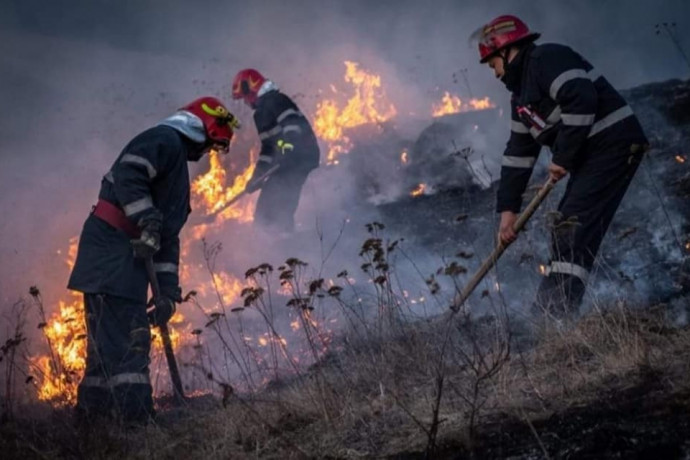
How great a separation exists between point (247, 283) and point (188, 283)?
2.91ft

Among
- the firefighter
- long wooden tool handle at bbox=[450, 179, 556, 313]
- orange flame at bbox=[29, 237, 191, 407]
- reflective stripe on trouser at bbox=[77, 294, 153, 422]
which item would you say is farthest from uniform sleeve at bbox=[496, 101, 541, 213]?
the firefighter

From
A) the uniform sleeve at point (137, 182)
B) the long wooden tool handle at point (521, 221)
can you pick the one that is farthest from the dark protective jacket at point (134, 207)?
the long wooden tool handle at point (521, 221)

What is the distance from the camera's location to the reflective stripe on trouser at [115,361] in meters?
3.80

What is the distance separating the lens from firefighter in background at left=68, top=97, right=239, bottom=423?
3840mm

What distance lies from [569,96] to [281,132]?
17.1 feet

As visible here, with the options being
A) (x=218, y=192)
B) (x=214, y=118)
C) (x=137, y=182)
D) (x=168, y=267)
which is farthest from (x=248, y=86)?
(x=137, y=182)

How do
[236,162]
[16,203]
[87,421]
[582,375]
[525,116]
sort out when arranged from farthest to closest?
[236,162] < [16,203] < [525,116] < [87,421] < [582,375]

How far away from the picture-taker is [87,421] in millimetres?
3316

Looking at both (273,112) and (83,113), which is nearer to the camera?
(273,112)

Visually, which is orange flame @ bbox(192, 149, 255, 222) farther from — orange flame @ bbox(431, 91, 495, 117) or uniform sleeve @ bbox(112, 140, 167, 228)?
orange flame @ bbox(431, 91, 495, 117)

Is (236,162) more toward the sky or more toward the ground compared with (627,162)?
more toward the sky

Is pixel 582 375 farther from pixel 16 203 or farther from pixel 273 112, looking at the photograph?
pixel 16 203

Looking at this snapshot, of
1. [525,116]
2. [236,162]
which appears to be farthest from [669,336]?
[236,162]

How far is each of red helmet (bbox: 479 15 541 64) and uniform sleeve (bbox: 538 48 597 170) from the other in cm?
25
